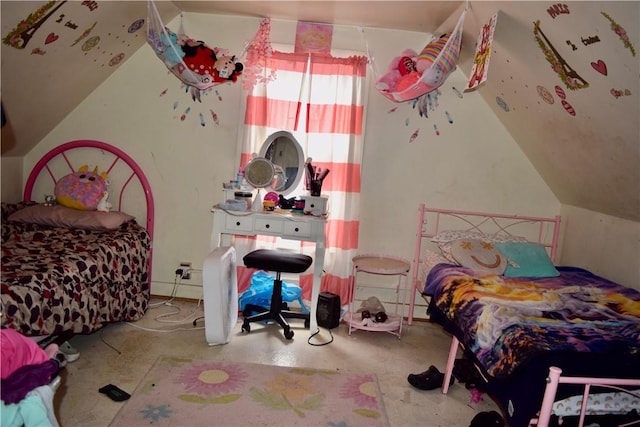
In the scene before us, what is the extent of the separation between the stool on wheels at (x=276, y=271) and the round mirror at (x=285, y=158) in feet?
1.72

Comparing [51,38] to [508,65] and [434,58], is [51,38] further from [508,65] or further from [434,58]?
[508,65]

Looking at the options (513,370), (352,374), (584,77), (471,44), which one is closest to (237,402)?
(352,374)

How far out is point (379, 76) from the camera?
12.0 ft

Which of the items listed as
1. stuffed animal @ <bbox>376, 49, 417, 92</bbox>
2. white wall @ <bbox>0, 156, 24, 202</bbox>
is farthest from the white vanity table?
white wall @ <bbox>0, 156, 24, 202</bbox>

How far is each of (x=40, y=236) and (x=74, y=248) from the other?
1.23 feet

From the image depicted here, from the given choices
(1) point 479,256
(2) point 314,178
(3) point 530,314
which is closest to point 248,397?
(3) point 530,314

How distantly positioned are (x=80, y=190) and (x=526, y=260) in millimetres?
3266

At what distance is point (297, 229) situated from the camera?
3.34 m

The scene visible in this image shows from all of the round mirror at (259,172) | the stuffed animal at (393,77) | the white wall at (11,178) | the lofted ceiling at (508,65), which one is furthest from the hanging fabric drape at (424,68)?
the white wall at (11,178)

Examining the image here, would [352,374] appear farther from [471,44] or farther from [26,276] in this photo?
[471,44]

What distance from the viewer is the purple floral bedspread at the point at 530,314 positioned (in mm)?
1960

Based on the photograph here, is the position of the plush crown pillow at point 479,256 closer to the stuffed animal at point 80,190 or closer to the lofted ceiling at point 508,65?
the lofted ceiling at point 508,65

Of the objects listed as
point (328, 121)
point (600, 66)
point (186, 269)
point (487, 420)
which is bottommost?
point (487, 420)

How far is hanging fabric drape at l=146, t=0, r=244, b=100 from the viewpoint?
9.90ft
